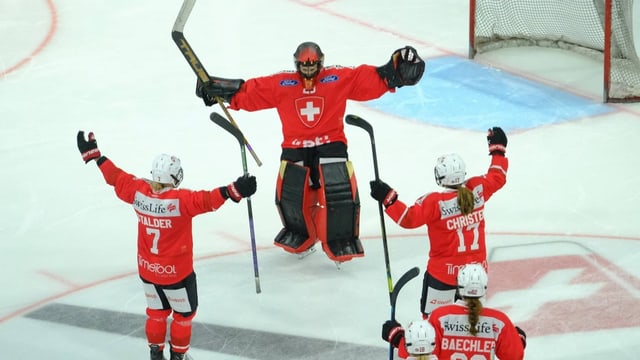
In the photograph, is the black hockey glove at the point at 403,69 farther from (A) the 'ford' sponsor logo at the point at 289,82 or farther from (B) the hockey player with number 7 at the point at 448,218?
(B) the hockey player with number 7 at the point at 448,218

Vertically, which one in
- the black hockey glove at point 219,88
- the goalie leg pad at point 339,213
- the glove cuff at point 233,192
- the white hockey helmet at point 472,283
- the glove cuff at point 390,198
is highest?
the black hockey glove at point 219,88

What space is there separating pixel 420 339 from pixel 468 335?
0.34m

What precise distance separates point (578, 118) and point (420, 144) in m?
1.29

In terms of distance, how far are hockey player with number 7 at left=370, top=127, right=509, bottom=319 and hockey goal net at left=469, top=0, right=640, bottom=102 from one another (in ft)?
13.0

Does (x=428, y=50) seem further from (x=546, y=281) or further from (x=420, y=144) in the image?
(x=546, y=281)

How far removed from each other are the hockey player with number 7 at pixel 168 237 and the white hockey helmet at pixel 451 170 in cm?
91

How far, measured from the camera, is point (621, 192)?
7.95 meters

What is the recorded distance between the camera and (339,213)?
6.97 meters

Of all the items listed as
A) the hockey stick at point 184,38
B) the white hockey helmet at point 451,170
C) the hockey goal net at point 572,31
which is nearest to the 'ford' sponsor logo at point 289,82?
the hockey stick at point 184,38

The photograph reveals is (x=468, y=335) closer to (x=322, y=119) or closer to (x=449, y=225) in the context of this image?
(x=449, y=225)

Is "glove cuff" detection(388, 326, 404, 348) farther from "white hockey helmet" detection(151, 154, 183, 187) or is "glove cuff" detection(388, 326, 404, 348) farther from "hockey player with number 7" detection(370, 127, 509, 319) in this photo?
"white hockey helmet" detection(151, 154, 183, 187)

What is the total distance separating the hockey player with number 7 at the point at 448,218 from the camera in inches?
225

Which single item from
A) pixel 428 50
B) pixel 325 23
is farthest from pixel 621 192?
pixel 325 23

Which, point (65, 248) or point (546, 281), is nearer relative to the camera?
point (546, 281)
